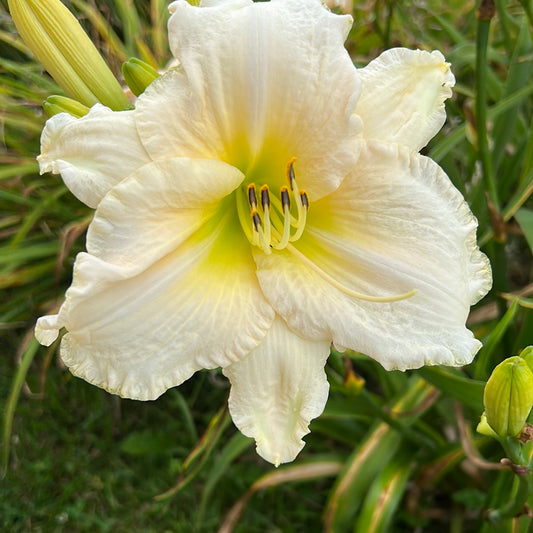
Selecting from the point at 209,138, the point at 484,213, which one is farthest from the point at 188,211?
the point at 484,213

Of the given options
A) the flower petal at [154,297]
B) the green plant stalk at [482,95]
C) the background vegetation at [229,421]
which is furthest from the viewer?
the background vegetation at [229,421]

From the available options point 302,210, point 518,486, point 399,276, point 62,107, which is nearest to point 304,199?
point 302,210

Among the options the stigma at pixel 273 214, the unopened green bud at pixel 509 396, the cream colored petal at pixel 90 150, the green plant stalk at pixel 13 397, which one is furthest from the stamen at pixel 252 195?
the green plant stalk at pixel 13 397

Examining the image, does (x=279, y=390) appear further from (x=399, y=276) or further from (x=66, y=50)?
(x=66, y=50)

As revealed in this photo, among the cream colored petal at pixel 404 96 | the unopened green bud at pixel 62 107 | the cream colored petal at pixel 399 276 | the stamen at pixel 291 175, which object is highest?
the unopened green bud at pixel 62 107

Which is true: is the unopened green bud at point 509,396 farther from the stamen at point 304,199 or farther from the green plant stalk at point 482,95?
the green plant stalk at point 482,95
